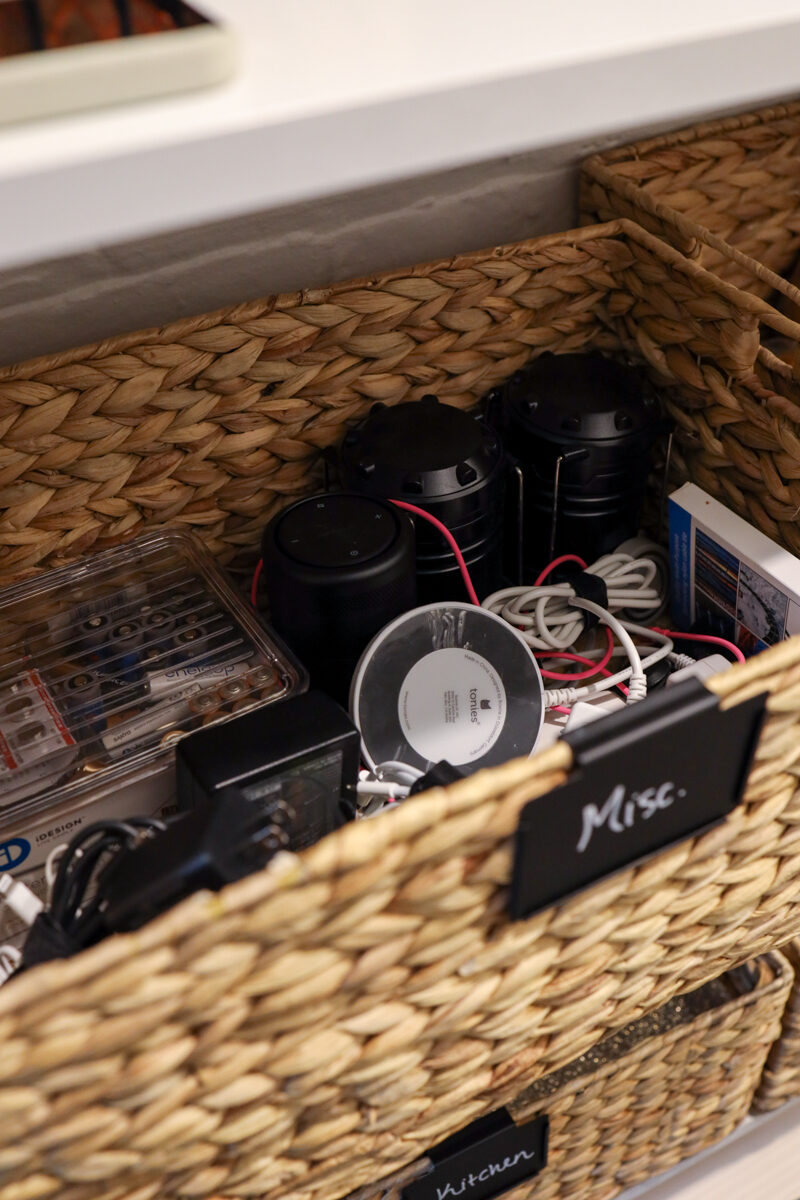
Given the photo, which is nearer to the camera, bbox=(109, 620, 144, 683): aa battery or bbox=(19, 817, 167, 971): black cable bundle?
bbox=(19, 817, 167, 971): black cable bundle

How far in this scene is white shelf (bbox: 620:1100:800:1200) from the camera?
73 centimetres

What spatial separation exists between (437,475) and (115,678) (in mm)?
230

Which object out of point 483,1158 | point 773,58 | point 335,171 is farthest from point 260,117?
point 483,1158

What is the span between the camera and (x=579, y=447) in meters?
0.69

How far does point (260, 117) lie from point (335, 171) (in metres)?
0.03

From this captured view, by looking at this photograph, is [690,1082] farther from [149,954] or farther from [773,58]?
[773,58]

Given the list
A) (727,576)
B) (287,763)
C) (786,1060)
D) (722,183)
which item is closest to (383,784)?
(287,763)

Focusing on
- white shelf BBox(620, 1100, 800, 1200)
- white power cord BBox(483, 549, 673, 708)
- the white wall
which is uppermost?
the white wall

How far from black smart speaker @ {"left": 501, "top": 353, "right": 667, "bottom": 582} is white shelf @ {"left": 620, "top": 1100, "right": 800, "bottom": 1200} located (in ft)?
1.39

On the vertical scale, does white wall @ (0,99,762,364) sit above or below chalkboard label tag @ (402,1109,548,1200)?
above

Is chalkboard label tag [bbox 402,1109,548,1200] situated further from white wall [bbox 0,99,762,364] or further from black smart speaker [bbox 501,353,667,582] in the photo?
white wall [bbox 0,99,762,364]

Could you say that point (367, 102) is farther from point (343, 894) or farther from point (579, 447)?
point (579, 447)

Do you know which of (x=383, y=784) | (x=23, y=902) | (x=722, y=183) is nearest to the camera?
(x=23, y=902)

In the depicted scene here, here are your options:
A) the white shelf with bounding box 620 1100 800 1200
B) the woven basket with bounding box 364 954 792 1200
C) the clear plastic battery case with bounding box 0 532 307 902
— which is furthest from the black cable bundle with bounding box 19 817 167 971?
the white shelf with bounding box 620 1100 800 1200
